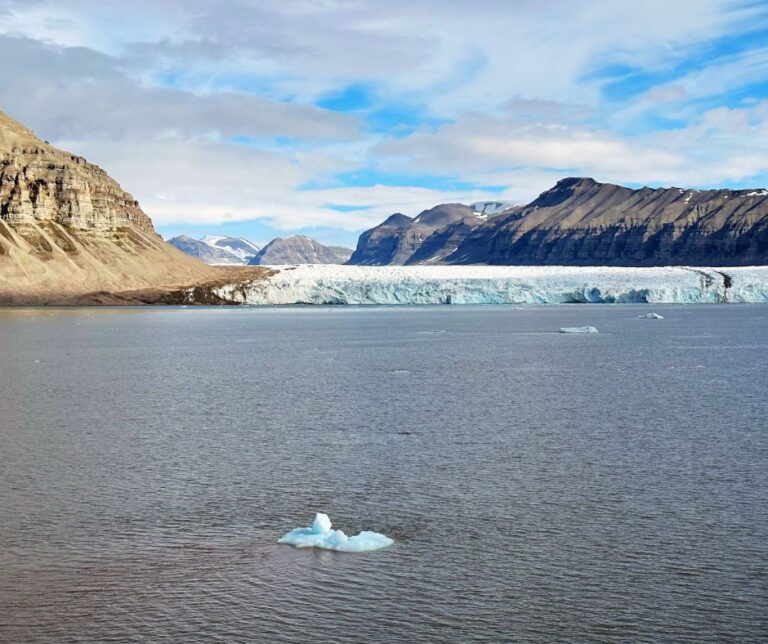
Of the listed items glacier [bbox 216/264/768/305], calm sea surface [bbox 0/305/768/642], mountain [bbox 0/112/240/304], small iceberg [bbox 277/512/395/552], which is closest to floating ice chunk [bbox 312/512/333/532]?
small iceberg [bbox 277/512/395/552]

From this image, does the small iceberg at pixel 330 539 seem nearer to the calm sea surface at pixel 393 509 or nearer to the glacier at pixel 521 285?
the calm sea surface at pixel 393 509

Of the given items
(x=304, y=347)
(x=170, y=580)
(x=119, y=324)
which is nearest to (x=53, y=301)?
(x=119, y=324)

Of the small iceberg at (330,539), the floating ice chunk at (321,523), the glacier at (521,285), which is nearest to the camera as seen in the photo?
the small iceberg at (330,539)

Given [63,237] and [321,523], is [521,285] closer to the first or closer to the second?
[63,237]

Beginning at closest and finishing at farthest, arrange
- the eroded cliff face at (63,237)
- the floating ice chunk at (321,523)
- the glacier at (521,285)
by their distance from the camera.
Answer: the floating ice chunk at (321,523), the glacier at (521,285), the eroded cliff face at (63,237)

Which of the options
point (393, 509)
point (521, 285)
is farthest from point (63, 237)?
point (393, 509)

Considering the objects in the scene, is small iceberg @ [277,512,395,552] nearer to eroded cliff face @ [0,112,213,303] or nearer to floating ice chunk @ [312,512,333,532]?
floating ice chunk @ [312,512,333,532]

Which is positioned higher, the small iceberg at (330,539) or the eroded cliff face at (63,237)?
the eroded cliff face at (63,237)

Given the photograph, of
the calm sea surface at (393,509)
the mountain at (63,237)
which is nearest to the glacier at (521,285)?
the mountain at (63,237)
